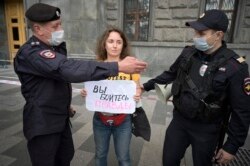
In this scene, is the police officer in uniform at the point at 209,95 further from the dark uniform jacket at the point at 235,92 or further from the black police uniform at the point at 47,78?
the black police uniform at the point at 47,78

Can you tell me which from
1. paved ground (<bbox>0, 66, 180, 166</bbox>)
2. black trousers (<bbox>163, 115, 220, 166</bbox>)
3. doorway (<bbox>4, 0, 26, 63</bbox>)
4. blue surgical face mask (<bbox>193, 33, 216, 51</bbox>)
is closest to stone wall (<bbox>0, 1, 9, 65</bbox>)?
doorway (<bbox>4, 0, 26, 63</bbox>)

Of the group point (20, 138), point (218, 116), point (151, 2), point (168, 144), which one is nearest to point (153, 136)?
point (168, 144)

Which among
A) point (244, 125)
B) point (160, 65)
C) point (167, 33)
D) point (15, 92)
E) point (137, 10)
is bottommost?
point (15, 92)

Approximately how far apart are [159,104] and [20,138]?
321 centimetres

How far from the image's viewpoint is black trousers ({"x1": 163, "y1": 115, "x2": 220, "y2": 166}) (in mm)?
1994

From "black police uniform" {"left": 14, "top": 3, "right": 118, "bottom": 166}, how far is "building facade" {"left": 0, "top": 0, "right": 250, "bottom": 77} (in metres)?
6.14

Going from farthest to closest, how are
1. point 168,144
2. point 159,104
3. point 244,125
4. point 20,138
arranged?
point 159,104 < point 20,138 < point 168,144 < point 244,125

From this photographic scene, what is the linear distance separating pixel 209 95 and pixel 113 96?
0.89 meters

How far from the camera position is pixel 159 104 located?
535cm

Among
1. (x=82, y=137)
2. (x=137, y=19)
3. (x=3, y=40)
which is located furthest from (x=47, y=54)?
(x=3, y=40)

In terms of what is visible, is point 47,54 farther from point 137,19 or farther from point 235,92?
point 137,19

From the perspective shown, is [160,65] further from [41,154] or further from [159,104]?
[41,154]

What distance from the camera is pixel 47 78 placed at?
1.76 m

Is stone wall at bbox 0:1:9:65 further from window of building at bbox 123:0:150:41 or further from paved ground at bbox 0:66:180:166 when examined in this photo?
window of building at bbox 123:0:150:41
